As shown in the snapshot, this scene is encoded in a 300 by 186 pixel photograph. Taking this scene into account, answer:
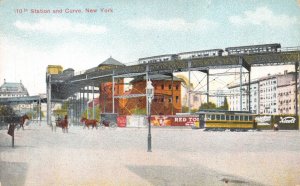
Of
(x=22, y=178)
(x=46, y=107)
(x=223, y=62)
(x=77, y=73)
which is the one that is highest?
(x=223, y=62)

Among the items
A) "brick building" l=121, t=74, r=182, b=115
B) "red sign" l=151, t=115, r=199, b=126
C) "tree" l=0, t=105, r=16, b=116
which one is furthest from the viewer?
"red sign" l=151, t=115, r=199, b=126

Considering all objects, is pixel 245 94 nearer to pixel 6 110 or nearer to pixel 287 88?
pixel 287 88

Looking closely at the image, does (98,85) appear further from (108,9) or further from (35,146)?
(108,9)

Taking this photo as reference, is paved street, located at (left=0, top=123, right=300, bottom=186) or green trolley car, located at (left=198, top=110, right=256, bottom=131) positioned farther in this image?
green trolley car, located at (left=198, top=110, right=256, bottom=131)

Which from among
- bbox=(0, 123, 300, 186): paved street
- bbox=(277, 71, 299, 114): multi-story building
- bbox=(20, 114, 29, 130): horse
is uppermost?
bbox=(277, 71, 299, 114): multi-story building

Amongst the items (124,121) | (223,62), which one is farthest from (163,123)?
(223,62)

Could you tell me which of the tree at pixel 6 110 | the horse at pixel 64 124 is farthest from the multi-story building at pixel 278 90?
the tree at pixel 6 110

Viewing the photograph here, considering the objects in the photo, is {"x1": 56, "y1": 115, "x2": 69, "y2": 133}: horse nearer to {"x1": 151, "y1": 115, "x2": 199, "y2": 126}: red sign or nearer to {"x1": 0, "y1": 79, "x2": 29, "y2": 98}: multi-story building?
{"x1": 0, "y1": 79, "x2": 29, "y2": 98}: multi-story building

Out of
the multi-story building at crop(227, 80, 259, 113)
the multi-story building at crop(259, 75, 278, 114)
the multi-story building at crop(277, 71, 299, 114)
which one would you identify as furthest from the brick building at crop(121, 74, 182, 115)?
the multi-story building at crop(277, 71, 299, 114)

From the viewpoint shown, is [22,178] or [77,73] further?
[77,73]

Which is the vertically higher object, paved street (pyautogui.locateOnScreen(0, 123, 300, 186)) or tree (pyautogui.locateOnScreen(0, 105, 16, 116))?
tree (pyautogui.locateOnScreen(0, 105, 16, 116))

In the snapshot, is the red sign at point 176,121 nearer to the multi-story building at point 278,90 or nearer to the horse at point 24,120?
the multi-story building at point 278,90
